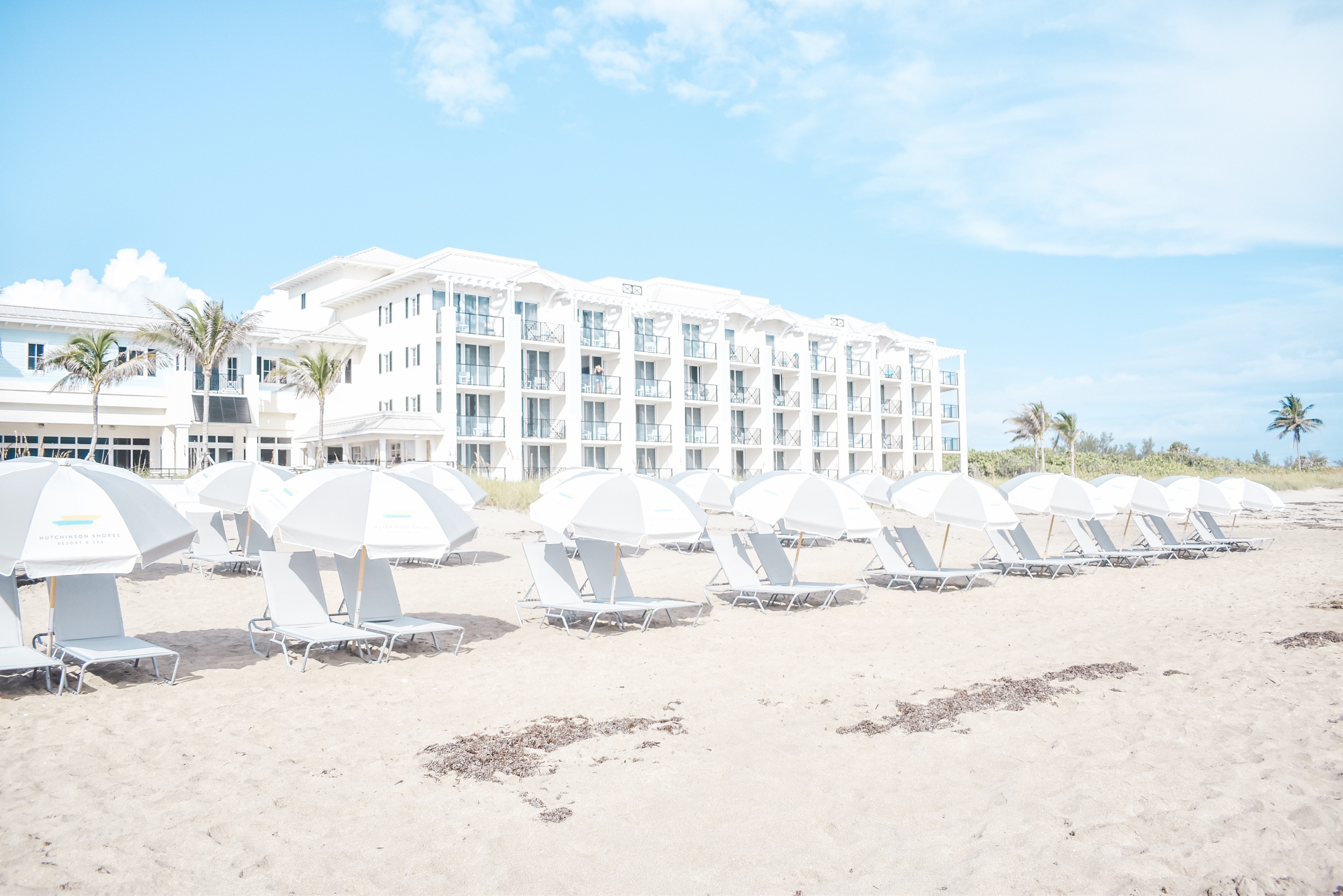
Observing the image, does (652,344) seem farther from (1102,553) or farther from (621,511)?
(621,511)

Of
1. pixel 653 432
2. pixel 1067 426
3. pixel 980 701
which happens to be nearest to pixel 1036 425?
pixel 1067 426

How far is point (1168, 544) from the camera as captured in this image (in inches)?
810

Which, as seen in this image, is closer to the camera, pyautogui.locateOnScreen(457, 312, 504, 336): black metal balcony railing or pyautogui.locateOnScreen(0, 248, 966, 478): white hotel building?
pyautogui.locateOnScreen(0, 248, 966, 478): white hotel building

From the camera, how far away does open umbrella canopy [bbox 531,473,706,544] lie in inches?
405

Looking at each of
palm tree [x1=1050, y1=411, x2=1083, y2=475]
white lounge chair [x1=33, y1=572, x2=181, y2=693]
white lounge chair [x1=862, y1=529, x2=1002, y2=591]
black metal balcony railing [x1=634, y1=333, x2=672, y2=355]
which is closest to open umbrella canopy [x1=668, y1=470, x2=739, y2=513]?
white lounge chair [x1=862, y1=529, x2=1002, y2=591]

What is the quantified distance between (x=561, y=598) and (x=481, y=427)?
27423mm

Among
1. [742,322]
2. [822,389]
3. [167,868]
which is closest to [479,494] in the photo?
[167,868]

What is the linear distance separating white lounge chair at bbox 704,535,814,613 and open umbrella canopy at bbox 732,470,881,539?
0.76 m

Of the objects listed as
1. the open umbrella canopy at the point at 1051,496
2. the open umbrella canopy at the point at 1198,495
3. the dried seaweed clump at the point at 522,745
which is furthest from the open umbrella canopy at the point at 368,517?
the open umbrella canopy at the point at 1198,495

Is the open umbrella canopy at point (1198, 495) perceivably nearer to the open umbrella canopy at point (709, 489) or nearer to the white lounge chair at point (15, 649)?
the open umbrella canopy at point (709, 489)

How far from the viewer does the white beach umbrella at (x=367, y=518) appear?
8633 mm

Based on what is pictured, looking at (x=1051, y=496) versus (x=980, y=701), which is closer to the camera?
(x=980, y=701)

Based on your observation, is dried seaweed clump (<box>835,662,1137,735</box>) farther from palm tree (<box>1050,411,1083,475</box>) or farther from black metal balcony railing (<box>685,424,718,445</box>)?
palm tree (<box>1050,411,1083,475</box>)

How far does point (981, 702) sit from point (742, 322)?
138 ft
